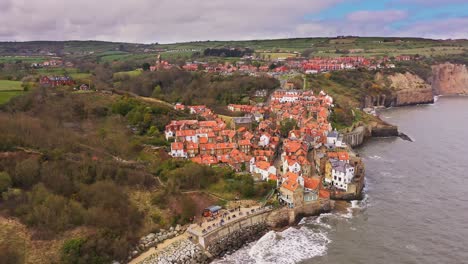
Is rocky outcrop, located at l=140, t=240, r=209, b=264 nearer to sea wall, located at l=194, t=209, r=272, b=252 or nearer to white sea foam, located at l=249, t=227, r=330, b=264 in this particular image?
sea wall, located at l=194, t=209, r=272, b=252

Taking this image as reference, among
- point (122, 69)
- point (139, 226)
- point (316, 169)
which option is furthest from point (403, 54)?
point (139, 226)

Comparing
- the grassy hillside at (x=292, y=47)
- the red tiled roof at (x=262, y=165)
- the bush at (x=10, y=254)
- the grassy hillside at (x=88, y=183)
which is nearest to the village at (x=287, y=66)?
Answer: the grassy hillside at (x=292, y=47)

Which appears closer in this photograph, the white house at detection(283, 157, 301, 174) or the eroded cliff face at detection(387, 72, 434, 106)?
the white house at detection(283, 157, 301, 174)

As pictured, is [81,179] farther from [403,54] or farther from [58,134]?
[403,54]

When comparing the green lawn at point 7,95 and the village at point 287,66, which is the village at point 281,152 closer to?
the green lawn at point 7,95

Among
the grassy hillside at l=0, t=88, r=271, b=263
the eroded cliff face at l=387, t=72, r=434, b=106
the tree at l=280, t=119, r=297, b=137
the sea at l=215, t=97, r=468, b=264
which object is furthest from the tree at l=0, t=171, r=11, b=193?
the eroded cliff face at l=387, t=72, r=434, b=106

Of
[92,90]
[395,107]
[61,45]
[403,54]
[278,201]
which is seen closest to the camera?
[278,201]
